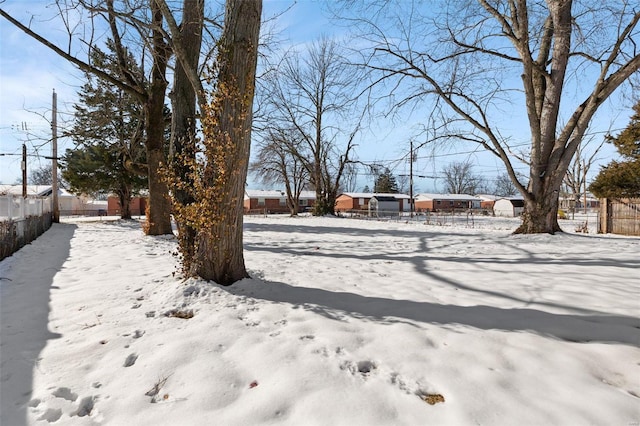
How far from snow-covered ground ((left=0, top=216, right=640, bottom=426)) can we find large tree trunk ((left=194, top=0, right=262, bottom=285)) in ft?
1.62

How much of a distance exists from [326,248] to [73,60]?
6.47 meters

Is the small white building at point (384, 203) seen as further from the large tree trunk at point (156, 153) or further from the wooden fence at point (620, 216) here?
the large tree trunk at point (156, 153)

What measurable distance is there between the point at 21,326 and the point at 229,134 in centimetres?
273

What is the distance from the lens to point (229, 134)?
388 cm

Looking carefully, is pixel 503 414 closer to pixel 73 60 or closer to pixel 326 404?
pixel 326 404

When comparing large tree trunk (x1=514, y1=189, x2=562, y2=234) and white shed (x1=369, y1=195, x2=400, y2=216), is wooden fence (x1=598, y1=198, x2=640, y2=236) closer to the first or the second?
large tree trunk (x1=514, y1=189, x2=562, y2=234)

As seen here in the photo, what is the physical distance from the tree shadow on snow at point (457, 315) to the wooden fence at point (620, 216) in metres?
13.5

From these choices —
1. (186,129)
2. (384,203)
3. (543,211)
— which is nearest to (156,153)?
(186,129)

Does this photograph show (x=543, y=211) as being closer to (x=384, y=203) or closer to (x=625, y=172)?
(x=625, y=172)

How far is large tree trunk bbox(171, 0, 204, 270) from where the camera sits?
426 centimetres

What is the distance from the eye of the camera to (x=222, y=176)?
3838 millimetres

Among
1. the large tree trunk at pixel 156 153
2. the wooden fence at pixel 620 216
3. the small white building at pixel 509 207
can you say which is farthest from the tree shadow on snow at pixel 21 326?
the small white building at pixel 509 207

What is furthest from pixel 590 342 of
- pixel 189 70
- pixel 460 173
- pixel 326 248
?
pixel 460 173

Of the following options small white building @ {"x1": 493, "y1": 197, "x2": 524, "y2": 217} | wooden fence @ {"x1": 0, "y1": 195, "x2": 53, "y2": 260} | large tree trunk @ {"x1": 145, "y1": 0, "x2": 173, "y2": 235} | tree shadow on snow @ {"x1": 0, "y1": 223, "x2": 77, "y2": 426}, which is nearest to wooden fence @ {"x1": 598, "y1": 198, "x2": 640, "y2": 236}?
large tree trunk @ {"x1": 145, "y1": 0, "x2": 173, "y2": 235}
